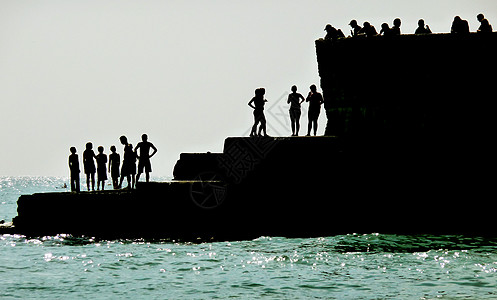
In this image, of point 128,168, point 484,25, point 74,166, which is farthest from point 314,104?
point 74,166

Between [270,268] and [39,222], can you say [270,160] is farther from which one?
[39,222]

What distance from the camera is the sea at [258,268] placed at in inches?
500

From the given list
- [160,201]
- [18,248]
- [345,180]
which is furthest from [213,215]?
[18,248]

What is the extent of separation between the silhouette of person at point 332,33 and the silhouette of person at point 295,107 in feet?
6.88

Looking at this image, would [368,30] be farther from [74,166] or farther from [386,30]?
[74,166]

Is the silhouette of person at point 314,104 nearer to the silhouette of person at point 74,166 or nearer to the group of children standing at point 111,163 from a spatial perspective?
the group of children standing at point 111,163

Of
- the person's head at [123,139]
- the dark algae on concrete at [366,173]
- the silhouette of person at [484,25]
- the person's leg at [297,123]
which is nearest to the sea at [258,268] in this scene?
the dark algae on concrete at [366,173]

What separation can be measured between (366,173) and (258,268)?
5.22 meters

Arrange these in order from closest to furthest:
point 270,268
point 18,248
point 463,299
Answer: point 463,299
point 270,268
point 18,248

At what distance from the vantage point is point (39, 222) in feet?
68.2

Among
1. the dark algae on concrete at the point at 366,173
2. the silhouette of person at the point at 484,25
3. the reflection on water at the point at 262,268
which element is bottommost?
the reflection on water at the point at 262,268

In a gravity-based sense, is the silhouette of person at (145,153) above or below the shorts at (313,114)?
below

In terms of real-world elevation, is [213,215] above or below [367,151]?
below

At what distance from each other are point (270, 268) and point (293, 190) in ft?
14.9
